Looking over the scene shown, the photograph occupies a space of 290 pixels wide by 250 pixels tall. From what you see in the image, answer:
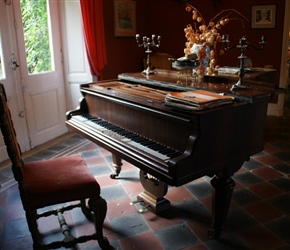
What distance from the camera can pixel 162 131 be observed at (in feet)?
6.05

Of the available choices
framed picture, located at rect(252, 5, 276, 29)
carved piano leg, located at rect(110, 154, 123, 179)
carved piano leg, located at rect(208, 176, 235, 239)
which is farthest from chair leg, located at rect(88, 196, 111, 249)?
framed picture, located at rect(252, 5, 276, 29)

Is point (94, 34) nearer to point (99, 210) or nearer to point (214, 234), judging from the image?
point (99, 210)

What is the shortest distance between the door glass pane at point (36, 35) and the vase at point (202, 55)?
7.47 ft

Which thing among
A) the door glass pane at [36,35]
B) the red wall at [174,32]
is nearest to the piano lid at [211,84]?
the door glass pane at [36,35]

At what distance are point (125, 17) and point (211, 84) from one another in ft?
10.8

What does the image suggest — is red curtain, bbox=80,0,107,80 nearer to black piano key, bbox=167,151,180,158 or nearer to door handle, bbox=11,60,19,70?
door handle, bbox=11,60,19,70

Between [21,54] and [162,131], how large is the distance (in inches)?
100

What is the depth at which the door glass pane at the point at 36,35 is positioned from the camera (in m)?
3.71

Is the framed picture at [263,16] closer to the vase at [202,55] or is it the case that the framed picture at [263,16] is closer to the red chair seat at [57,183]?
the vase at [202,55]

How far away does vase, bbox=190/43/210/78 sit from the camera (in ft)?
7.87

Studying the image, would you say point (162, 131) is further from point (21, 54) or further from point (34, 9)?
point (34, 9)

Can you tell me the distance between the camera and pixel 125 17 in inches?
199

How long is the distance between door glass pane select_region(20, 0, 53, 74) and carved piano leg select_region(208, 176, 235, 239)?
2887 millimetres

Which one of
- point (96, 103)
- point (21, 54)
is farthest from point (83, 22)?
point (96, 103)
